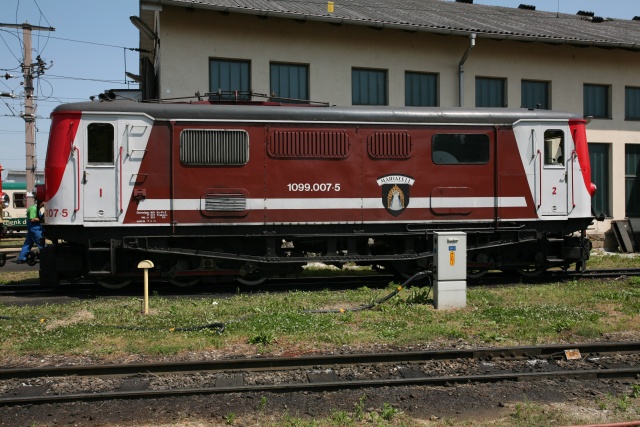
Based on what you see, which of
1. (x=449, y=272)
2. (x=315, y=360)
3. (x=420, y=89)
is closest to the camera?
(x=315, y=360)

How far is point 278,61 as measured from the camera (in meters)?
16.9

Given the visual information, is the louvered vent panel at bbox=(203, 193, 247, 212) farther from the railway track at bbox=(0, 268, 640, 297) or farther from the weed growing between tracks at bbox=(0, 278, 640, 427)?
the weed growing between tracks at bbox=(0, 278, 640, 427)

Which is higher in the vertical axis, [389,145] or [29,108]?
[29,108]

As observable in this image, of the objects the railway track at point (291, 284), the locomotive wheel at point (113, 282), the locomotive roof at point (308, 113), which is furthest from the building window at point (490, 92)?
the locomotive wheel at point (113, 282)

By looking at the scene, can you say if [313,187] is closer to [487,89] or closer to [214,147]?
[214,147]

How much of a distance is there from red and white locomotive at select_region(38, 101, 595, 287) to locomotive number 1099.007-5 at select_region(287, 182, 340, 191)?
0.06 feet

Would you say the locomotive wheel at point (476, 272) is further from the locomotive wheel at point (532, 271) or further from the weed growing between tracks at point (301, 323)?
the weed growing between tracks at point (301, 323)

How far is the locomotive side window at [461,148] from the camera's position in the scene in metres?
12.1

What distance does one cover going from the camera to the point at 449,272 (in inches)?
381

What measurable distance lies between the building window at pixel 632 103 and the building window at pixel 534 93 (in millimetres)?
3207

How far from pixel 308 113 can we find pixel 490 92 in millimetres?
9615

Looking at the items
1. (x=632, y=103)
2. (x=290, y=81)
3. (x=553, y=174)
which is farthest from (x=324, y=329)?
(x=632, y=103)

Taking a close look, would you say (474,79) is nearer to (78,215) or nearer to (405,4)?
(405,4)

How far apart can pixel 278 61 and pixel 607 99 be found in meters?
11.7
